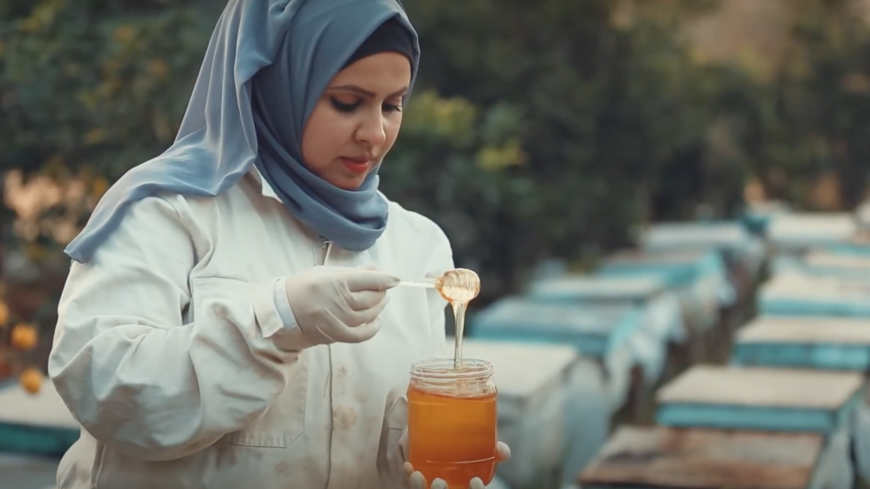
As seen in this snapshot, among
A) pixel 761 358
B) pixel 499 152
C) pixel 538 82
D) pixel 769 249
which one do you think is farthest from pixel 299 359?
pixel 769 249

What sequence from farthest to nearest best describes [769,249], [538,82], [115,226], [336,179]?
1. [769,249]
2. [538,82]
3. [336,179]
4. [115,226]

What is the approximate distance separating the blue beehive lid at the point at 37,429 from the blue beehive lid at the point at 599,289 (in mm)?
3127

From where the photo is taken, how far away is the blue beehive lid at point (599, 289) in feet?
20.5

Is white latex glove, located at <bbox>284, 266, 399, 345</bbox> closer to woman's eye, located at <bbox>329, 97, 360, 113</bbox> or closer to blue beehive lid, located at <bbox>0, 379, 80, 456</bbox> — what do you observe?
woman's eye, located at <bbox>329, 97, 360, 113</bbox>

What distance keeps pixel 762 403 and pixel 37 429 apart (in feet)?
8.15

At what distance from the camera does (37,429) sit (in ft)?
11.6

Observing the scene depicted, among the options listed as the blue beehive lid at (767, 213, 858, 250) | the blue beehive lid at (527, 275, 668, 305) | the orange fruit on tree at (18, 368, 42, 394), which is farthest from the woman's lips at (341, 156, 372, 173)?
the blue beehive lid at (767, 213, 858, 250)

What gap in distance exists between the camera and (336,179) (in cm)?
203

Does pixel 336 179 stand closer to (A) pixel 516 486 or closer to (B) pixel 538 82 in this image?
(A) pixel 516 486

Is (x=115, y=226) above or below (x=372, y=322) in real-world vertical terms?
above

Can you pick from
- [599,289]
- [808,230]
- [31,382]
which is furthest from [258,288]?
[808,230]

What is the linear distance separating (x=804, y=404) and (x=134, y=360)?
304 centimetres

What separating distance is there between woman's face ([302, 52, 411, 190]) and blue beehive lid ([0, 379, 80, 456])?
6.08 feet

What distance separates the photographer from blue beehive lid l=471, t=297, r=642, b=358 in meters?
5.40
